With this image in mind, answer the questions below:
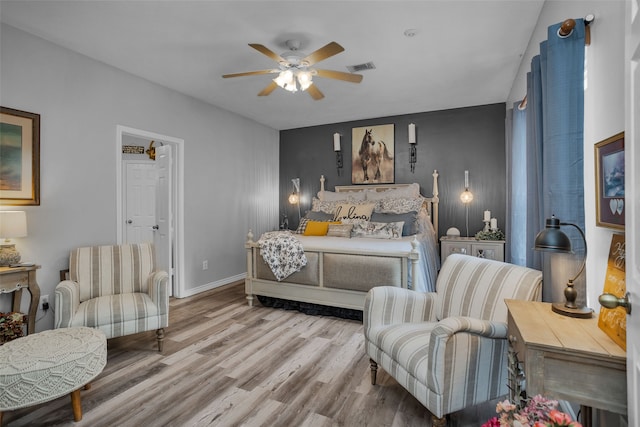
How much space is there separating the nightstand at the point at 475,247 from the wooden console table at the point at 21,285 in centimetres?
434

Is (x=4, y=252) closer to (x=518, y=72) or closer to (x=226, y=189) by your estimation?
(x=226, y=189)

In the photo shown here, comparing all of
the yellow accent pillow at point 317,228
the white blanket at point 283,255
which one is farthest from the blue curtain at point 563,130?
the yellow accent pillow at point 317,228

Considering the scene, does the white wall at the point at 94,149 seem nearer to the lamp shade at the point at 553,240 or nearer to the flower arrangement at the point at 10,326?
the flower arrangement at the point at 10,326

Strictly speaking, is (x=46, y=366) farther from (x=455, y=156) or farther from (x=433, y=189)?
(x=455, y=156)

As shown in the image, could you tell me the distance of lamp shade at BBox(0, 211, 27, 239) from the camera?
2424mm

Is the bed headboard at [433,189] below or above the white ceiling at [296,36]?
below

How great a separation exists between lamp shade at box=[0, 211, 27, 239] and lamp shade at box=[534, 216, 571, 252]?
336 centimetres

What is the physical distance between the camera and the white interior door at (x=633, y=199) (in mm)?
844

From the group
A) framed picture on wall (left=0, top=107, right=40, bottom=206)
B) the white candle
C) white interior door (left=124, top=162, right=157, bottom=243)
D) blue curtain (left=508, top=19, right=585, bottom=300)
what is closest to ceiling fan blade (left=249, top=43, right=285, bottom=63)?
Result: blue curtain (left=508, top=19, right=585, bottom=300)

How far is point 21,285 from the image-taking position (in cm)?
253

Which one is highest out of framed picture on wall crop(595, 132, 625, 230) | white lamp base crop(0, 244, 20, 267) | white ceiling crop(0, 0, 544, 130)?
white ceiling crop(0, 0, 544, 130)

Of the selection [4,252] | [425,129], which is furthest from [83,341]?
[425,129]

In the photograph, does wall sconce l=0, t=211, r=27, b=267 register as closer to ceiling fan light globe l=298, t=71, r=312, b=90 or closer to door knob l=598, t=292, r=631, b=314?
ceiling fan light globe l=298, t=71, r=312, b=90

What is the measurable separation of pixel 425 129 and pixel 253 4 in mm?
3487
